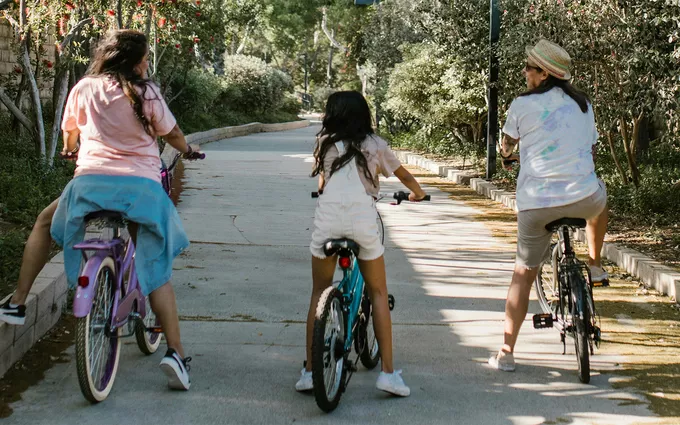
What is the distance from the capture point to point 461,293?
765 centimetres

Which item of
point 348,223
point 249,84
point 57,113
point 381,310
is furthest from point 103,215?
point 249,84

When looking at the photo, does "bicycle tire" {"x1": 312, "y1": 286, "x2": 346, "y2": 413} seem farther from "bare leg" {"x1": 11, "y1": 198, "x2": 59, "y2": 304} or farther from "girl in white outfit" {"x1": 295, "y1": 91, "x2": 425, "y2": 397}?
"bare leg" {"x1": 11, "y1": 198, "x2": 59, "y2": 304}

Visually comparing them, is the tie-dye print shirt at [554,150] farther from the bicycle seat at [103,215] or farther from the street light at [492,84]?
the street light at [492,84]

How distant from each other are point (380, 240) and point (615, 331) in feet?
7.65

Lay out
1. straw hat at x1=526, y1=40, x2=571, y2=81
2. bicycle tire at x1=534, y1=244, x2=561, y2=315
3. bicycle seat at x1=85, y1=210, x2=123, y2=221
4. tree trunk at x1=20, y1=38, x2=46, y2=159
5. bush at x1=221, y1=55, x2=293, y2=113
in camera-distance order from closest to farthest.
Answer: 1. bicycle seat at x1=85, y1=210, x2=123, y2=221
2. straw hat at x1=526, y1=40, x2=571, y2=81
3. bicycle tire at x1=534, y1=244, x2=561, y2=315
4. tree trunk at x1=20, y1=38, x2=46, y2=159
5. bush at x1=221, y1=55, x2=293, y2=113

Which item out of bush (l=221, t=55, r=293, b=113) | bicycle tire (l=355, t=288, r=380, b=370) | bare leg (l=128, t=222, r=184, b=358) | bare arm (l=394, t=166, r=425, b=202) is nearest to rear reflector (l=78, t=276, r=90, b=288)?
bare leg (l=128, t=222, r=184, b=358)

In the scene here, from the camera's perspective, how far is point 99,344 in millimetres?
4863

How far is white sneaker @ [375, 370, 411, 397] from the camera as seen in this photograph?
4914mm

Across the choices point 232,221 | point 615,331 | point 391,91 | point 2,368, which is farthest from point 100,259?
point 391,91

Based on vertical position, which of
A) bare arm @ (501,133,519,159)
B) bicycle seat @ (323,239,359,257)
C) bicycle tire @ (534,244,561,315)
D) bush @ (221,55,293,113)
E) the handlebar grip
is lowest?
bicycle tire @ (534,244,561,315)

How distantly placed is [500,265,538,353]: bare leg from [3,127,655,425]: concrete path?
206 millimetres

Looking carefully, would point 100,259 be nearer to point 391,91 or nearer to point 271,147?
point 391,91

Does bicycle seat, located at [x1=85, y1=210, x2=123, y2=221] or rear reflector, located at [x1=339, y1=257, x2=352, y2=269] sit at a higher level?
bicycle seat, located at [x1=85, y1=210, x2=123, y2=221]

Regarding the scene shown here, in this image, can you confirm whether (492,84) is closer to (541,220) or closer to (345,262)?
(541,220)
